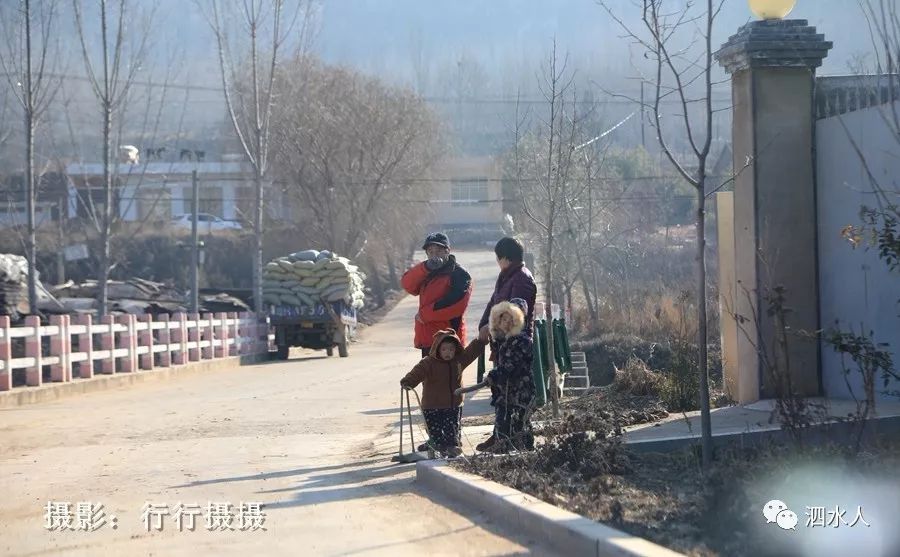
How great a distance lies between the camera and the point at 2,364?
54.2 feet

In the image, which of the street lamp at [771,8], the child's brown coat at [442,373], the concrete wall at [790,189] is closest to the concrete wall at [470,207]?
the street lamp at [771,8]

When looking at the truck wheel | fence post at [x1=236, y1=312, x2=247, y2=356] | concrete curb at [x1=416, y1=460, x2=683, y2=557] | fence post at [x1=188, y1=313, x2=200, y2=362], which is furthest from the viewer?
the truck wheel

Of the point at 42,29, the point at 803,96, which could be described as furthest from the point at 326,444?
the point at 42,29

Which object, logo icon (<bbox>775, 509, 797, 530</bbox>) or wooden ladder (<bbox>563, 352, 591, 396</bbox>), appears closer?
logo icon (<bbox>775, 509, 797, 530</bbox>)

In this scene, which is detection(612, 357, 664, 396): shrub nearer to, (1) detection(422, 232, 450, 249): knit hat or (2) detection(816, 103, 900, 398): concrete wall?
(2) detection(816, 103, 900, 398): concrete wall

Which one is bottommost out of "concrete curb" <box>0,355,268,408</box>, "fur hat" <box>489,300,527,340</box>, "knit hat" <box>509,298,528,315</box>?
"concrete curb" <box>0,355,268,408</box>

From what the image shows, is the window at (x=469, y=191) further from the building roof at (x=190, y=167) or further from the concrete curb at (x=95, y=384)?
A: the concrete curb at (x=95, y=384)

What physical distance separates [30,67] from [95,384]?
8.69m

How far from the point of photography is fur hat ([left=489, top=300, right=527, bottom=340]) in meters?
8.73

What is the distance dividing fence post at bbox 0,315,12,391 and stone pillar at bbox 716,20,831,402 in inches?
430

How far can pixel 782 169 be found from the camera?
1120cm

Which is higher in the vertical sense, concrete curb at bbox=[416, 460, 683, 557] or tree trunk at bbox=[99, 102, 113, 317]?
tree trunk at bbox=[99, 102, 113, 317]

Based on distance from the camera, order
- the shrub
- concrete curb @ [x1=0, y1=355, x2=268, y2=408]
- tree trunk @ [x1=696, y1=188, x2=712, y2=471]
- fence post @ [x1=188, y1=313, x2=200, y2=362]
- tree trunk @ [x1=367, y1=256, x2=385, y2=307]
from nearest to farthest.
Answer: tree trunk @ [x1=696, y1=188, x2=712, y2=471] < the shrub < concrete curb @ [x1=0, y1=355, x2=268, y2=408] < fence post @ [x1=188, y1=313, x2=200, y2=362] < tree trunk @ [x1=367, y1=256, x2=385, y2=307]

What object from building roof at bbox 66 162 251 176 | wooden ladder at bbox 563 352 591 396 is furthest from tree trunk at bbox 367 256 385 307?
wooden ladder at bbox 563 352 591 396
